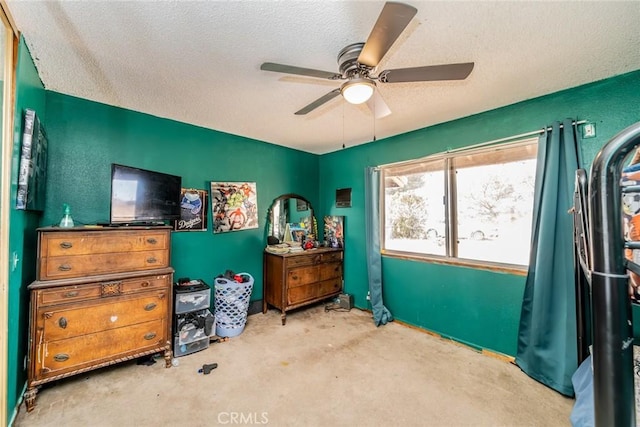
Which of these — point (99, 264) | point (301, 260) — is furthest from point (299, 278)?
point (99, 264)

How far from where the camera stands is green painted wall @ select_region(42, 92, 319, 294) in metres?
2.22

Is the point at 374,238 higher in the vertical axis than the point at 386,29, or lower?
lower

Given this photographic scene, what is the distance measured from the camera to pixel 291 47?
1.59 meters

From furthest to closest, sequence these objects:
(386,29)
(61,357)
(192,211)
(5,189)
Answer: (192,211), (61,357), (5,189), (386,29)

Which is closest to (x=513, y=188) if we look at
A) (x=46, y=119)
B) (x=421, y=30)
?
(x=421, y=30)

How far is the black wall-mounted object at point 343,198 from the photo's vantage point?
12.3ft

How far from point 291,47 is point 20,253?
213cm

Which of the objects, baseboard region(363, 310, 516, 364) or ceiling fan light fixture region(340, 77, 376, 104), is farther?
baseboard region(363, 310, 516, 364)

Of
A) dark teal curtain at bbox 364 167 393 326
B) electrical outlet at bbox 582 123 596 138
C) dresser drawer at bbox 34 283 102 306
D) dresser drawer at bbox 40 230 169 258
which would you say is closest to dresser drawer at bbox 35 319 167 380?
dresser drawer at bbox 34 283 102 306

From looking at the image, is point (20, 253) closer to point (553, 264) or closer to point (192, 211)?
point (192, 211)

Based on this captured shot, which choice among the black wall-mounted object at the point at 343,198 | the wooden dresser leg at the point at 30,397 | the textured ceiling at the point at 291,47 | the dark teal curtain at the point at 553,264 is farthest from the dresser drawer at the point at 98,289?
the dark teal curtain at the point at 553,264

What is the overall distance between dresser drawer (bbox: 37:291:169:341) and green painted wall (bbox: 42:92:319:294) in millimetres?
688

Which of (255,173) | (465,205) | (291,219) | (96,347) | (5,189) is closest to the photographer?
(5,189)

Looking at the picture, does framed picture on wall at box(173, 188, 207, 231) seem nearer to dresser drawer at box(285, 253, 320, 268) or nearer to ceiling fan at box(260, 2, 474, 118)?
dresser drawer at box(285, 253, 320, 268)
